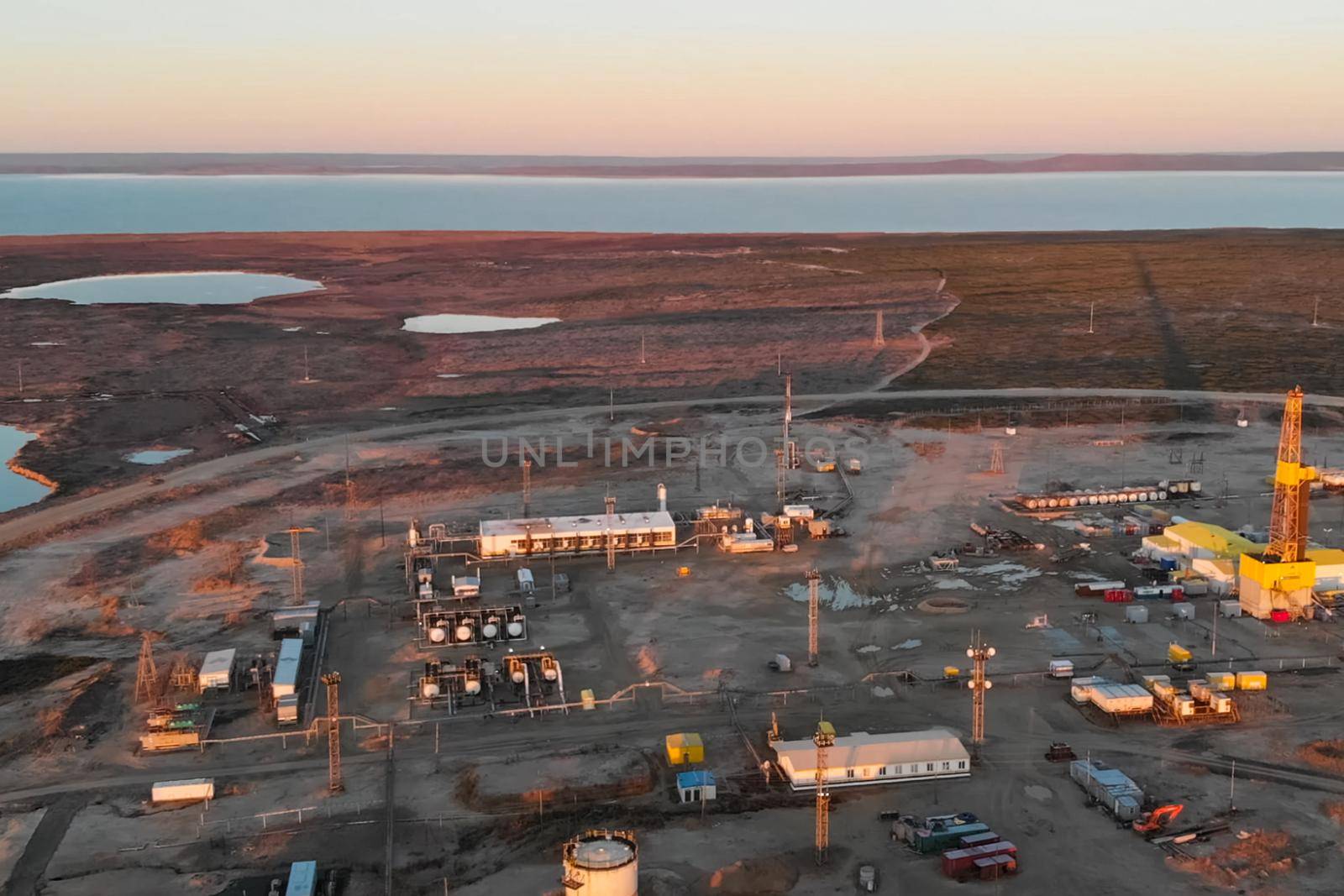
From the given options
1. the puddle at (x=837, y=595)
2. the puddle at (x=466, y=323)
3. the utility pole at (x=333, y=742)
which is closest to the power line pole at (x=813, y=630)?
the puddle at (x=837, y=595)

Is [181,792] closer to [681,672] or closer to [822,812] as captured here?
[681,672]

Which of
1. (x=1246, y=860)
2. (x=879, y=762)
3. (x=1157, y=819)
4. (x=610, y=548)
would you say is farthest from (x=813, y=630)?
(x=1246, y=860)

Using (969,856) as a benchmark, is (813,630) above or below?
above

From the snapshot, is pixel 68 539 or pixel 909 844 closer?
pixel 909 844

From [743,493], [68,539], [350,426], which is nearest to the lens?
[68,539]

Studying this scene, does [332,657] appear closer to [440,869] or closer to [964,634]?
[440,869]

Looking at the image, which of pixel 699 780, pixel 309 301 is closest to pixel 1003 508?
pixel 699 780
